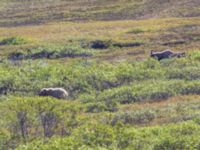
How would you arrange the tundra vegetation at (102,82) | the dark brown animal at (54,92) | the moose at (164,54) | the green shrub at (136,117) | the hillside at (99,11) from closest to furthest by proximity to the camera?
the tundra vegetation at (102,82)
the green shrub at (136,117)
the dark brown animal at (54,92)
the moose at (164,54)
the hillside at (99,11)

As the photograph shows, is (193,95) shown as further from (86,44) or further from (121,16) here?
(121,16)

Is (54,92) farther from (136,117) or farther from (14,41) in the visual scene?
(14,41)

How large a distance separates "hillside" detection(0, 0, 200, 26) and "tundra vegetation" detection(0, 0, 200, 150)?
327 millimetres

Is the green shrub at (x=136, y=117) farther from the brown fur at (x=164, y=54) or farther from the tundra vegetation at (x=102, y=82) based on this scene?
the brown fur at (x=164, y=54)

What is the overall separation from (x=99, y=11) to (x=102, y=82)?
46507mm

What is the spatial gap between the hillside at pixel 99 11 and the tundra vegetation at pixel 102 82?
327 mm

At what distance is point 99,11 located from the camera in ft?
277

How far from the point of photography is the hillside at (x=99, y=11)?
259 feet

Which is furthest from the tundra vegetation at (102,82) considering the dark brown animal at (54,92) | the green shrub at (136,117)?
the dark brown animal at (54,92)

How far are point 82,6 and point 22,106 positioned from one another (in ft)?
221

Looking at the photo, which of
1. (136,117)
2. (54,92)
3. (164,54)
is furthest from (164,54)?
(136,117)

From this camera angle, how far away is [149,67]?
42562 mm

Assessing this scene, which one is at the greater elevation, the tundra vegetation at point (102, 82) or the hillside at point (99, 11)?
the tundra vegetation at point (102, 82)

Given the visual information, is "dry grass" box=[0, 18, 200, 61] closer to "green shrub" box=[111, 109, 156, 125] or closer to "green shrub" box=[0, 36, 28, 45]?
"green shrub" box=[0, 36, 28, 45]
